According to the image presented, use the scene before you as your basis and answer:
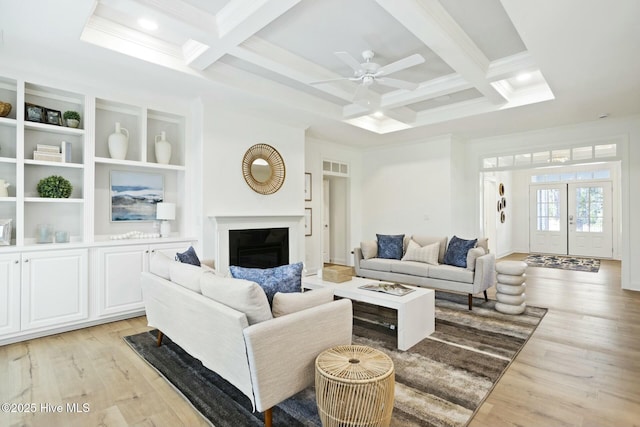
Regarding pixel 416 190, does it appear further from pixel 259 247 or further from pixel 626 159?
pixel 259 247

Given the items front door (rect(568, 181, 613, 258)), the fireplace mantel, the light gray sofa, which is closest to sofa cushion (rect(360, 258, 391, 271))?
the light gray sofa

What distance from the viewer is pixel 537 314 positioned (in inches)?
157

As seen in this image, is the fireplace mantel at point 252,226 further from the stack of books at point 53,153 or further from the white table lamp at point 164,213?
the stack of books at point 53,153

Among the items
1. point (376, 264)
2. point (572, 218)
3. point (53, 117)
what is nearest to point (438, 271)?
point (376, 264)

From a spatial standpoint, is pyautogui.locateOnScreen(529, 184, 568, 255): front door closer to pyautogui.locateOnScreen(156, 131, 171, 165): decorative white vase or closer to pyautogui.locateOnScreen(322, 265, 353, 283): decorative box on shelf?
pyautogui.locateOnScreen(322, 265, 353, 283): decorative box on shelf

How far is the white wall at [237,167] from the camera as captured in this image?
4453 mm

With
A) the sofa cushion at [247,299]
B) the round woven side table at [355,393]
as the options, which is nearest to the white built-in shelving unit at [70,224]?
the sofa cushion at [247,299]

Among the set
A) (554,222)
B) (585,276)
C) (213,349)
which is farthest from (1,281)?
(554,222)

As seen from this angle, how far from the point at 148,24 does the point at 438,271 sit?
4.28 m

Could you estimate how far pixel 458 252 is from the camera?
458 cm

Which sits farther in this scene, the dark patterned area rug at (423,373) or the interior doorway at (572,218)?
the interior doorway at (572,218)

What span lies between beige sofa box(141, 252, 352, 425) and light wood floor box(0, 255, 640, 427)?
39 cm

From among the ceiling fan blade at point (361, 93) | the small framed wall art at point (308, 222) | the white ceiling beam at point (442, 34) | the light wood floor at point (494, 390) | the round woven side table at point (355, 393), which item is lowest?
the light wood floor at point (494, 390)

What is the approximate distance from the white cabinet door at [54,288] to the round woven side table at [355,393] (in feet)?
9.92
